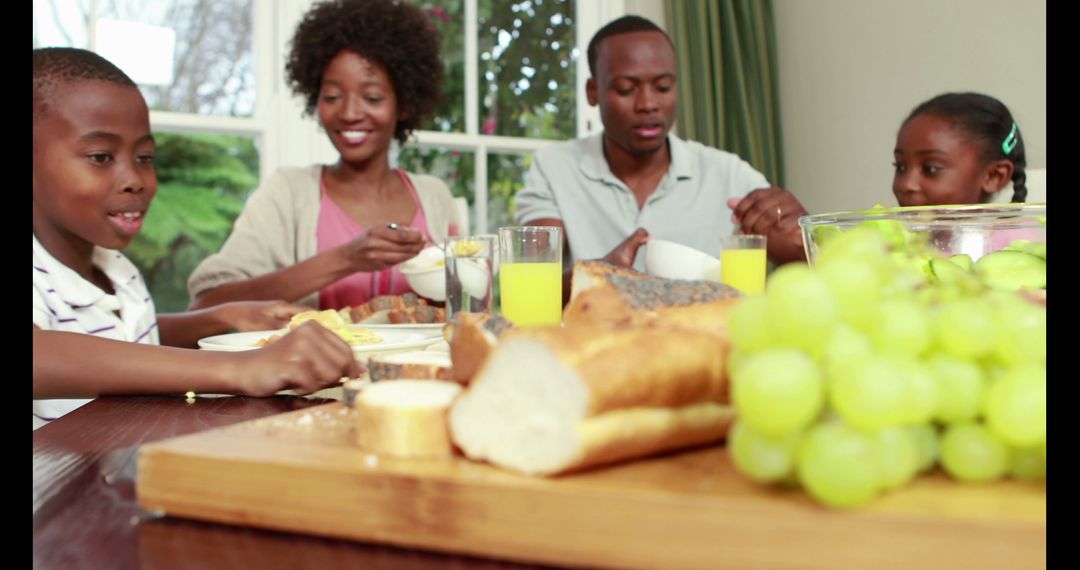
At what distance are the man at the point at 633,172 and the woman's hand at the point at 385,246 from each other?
696 millimetres

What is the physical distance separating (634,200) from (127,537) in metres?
2.14

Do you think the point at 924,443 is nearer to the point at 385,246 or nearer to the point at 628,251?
the point at 628,251

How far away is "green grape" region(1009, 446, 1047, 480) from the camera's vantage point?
47 cm

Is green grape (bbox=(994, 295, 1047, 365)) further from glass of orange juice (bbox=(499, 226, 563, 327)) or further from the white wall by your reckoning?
the white wall

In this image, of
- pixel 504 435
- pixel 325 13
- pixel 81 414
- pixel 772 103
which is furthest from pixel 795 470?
pixel 772 103

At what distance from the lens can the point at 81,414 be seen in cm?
88

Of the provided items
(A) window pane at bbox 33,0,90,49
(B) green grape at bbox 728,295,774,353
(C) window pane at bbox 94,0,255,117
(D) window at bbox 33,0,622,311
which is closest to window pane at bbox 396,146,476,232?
(D) window at bbox 33,0,622,311

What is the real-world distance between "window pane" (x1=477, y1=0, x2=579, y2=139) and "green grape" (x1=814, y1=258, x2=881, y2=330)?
10.3 ft
